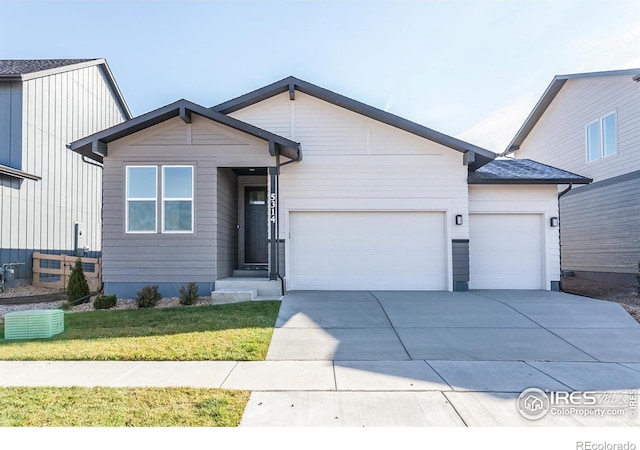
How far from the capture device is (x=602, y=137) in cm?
1310

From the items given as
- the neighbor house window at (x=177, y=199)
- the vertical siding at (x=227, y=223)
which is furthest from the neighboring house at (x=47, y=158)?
the vertical siding at (x=227, y=223)

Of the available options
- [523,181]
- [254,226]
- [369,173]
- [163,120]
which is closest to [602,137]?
[523,181]

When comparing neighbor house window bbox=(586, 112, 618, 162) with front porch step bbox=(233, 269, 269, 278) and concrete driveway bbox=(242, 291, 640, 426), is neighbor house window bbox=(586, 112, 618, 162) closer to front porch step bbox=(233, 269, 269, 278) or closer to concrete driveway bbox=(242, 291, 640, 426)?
concrete driveway bbox=(242, 291, 640, 426)

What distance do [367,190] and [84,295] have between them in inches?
292

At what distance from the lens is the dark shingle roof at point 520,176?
10.3m

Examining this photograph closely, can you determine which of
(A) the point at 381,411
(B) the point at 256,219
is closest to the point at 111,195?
(B) the point at 256,219

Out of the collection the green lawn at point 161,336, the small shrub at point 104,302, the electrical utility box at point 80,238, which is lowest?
the green lawn at point 161,336

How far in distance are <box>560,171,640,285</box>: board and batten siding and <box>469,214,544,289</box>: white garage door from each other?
3.68 metres

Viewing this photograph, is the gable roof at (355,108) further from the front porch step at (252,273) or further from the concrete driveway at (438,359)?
the front porch step at (252,273)

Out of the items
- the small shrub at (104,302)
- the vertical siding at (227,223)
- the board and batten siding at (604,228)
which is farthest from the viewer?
the board and batten siding at (604,228)

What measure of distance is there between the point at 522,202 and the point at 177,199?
9.12 metres

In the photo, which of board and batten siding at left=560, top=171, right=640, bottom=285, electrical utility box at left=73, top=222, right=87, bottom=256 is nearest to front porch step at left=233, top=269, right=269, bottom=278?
electrical utility box at left=73, top=222, right=87, bottom=256

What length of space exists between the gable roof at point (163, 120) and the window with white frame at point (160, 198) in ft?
2.69

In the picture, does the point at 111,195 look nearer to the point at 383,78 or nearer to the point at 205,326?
the point at 205,326
